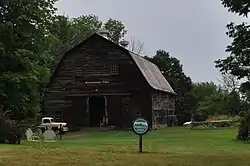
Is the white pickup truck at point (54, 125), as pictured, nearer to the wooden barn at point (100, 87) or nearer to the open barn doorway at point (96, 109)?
the wooden barn at point (100, 87)

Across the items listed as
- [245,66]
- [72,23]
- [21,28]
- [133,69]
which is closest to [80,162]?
[245,66]

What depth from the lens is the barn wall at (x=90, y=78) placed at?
5350cm

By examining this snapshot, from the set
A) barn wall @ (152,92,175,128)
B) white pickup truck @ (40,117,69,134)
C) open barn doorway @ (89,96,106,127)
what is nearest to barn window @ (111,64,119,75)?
open barn doorway @ (89,96,106,127)

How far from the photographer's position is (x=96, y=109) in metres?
56.6

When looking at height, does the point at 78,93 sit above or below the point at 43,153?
above

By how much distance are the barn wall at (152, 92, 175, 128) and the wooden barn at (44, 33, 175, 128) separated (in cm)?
23

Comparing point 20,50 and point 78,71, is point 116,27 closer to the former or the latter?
point 78,71

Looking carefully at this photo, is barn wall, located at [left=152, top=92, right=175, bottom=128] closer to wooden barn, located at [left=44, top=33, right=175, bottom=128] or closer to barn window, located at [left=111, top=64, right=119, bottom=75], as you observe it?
wooden barn, located at [left=44, top=33, right=175, bottom=128]

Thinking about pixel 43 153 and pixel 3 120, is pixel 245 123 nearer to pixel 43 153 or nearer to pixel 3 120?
pixel 3 120

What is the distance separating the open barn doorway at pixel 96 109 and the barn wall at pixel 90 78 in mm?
1408

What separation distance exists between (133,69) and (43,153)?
35231 mm

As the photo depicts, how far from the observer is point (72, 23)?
93.1 metres

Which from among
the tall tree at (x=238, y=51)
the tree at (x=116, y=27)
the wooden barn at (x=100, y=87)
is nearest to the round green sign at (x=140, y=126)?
the tall tree at (x=238, y=51)

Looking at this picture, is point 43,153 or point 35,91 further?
point 35,91
